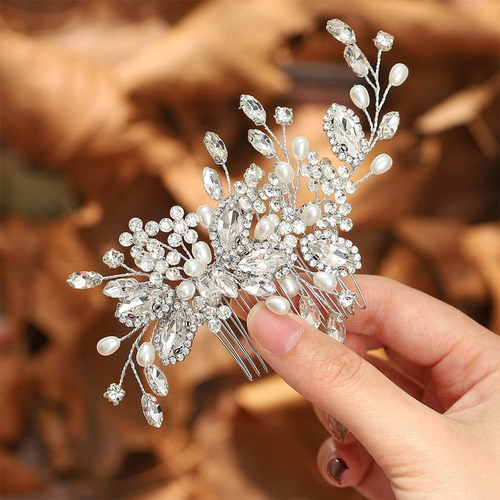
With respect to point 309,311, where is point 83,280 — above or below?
above

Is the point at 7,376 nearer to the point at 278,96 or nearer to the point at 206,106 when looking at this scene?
the point at 206,106

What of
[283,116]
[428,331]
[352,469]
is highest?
[283,116]

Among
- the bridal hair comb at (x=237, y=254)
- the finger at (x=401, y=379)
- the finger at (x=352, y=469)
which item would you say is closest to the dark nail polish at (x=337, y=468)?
the finger at (x=352, y=469)

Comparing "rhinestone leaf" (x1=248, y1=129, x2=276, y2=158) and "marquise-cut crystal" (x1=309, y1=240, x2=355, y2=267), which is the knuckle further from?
"rhinestone leaf" (x1=248, y1=129, x2=276, y2=158)

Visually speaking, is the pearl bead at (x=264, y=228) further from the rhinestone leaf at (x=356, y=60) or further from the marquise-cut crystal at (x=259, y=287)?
the rhinestone leaf at (x=356, y=60)

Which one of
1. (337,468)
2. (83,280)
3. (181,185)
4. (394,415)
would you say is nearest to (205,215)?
(83,280)

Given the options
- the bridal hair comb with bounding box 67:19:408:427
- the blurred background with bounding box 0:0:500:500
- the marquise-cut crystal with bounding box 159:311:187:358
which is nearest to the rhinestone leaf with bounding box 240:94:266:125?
the bridal hair comb with bounding box 67:19:408:427

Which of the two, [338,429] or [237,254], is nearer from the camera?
[237,254]

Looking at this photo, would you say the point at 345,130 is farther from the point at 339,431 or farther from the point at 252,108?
the point at 339,431
